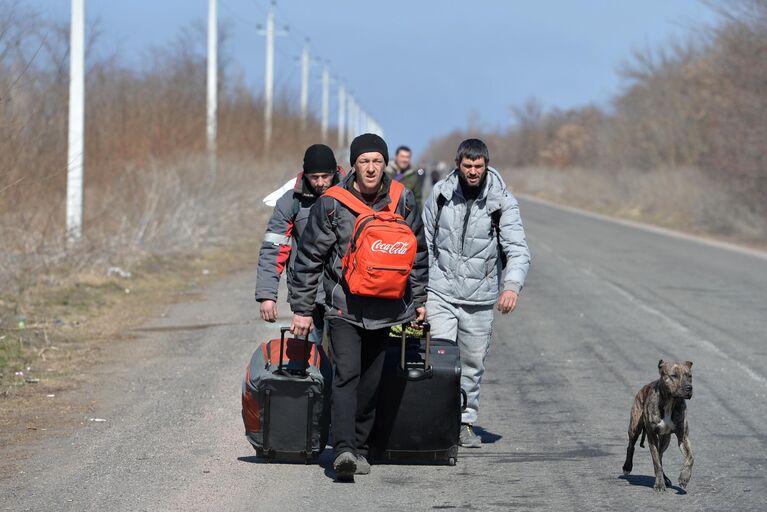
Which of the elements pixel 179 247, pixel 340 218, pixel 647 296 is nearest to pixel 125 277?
pixel 179 247

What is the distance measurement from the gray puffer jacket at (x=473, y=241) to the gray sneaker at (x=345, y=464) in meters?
1.38

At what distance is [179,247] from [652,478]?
15.7 metres

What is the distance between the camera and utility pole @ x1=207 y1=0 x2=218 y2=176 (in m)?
27.4

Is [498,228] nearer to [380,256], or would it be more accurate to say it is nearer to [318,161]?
[318,161]

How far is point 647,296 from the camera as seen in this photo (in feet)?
57.6

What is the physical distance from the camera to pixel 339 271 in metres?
Result: 7.12

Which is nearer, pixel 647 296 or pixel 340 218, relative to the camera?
pixel 340 218

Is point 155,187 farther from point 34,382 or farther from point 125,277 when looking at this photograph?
point 34,382

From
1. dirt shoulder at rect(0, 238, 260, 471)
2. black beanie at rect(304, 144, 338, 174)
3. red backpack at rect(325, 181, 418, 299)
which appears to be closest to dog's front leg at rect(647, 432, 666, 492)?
red backpack at rect(325, 181, 418, 299)

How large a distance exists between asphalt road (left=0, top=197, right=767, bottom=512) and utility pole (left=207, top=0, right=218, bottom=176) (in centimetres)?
1095

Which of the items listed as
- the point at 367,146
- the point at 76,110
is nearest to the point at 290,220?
the point at 367,146

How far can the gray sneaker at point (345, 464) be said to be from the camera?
7.01 meters

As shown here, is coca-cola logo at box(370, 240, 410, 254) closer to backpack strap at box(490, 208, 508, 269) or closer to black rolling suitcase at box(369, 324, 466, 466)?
black rolling suitcase at box(369, 324, 466, 466)

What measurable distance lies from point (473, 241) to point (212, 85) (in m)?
21.4
